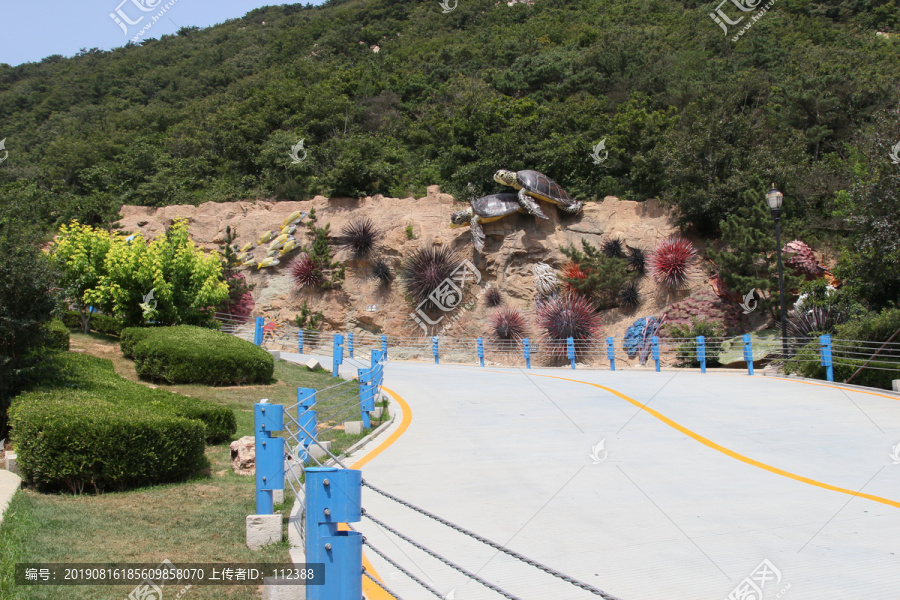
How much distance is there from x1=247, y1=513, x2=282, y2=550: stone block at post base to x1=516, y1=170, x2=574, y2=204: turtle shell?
26168mm

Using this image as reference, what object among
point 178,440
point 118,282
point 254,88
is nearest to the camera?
point 178,440

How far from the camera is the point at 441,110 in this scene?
42656 millimetres

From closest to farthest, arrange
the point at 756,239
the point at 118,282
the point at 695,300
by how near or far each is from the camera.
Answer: the point at 118,282 < the point at 756,239 < the point at 695,300

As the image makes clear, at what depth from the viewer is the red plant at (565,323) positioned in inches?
1054

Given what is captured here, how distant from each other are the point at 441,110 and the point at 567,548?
39807mm

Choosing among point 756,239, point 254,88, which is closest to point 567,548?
point 756,239

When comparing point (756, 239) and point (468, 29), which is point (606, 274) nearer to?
point (756, 239)

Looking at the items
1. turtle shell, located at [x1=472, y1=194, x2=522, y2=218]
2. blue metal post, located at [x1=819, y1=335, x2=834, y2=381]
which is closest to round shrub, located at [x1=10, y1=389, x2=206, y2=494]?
blue metal post, located at [x1=819, y1=335, x2=834, y2=381]

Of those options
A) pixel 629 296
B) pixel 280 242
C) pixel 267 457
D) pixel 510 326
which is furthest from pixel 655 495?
pixel 280 242

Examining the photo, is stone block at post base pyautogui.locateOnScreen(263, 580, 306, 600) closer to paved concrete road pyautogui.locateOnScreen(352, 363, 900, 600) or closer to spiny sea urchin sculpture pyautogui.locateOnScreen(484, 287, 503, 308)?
paved concrete road pyautogui.locateOnScreen(352, 363, 900, 600)

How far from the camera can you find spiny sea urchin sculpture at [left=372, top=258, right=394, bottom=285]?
32.9 m

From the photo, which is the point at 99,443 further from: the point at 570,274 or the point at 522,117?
the point at 522,117

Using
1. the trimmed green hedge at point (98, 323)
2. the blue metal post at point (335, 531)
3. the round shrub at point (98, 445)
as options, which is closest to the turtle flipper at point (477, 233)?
the trimmed green hedge at point (98, 323)

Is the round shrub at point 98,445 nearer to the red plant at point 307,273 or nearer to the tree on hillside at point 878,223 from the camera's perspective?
the tree on hillside at point 878,223
